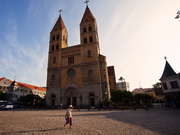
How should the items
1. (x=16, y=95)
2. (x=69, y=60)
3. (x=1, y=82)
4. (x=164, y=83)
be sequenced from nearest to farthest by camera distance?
(x=164, y=83)
(x=69, y=60)
(x=1, y=82)
(x=16, y=95)

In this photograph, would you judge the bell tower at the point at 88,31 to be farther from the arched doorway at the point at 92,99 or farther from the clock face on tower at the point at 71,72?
the arched doorway at the point at 92,99

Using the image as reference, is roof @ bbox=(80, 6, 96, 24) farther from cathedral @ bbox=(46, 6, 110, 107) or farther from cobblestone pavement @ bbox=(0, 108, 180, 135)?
cobblestone pavement @ bbox=(0, 108, 180, 135)

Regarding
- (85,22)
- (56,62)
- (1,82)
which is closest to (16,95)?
(1,82)

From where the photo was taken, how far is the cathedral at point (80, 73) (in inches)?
1087

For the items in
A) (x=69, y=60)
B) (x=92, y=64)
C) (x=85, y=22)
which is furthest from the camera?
(x=85, y=22)

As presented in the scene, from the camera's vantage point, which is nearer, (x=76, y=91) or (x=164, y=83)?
(x=164, y=83)

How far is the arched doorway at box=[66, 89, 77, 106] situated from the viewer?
1130 inches

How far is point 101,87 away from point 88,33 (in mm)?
18442

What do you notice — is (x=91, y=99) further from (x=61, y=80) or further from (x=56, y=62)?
(x=56, y=62)

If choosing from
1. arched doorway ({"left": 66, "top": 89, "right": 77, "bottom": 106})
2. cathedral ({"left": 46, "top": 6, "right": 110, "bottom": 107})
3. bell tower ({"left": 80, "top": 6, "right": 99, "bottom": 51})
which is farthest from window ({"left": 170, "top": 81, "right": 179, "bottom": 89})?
arched doorway ({"left": 66, "top": 89, "right": 77, "bottom": 106})

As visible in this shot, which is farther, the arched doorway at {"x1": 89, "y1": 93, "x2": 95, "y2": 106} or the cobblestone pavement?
the arched doorway at {"x1": 89, "y1": 93, "x2": 95, "y2": 106}

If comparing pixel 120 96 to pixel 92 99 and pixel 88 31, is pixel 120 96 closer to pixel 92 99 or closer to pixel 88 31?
pixel 92 99

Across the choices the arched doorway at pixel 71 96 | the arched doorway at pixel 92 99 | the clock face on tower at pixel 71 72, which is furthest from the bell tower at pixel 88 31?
the arched doorway at pixel 92 99

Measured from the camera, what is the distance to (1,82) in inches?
1686
